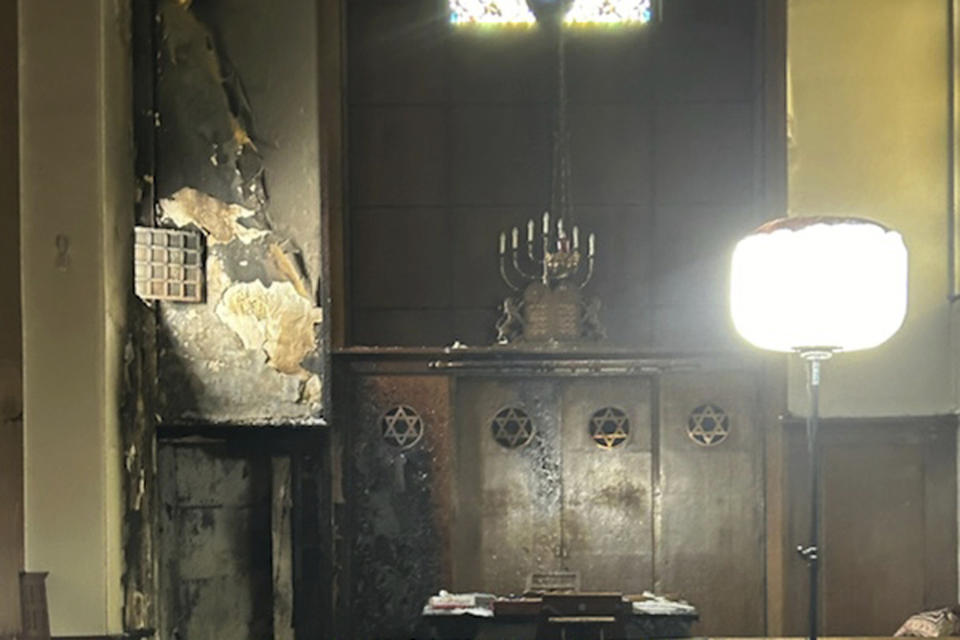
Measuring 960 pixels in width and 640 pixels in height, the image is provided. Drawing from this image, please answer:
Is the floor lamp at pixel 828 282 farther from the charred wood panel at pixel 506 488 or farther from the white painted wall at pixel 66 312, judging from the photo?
the white painted wall at pixel 66 312

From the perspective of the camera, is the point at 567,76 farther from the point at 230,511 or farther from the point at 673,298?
the point at 230,511

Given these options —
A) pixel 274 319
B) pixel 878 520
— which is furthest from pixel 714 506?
pixel 274 319

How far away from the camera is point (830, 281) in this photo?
324 centimetres

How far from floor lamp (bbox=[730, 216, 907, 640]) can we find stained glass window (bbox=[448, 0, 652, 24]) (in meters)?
4.71

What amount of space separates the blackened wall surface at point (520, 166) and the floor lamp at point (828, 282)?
13.9 ft

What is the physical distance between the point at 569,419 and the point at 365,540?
5.24 feet

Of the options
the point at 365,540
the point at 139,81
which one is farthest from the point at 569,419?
the point at 139,81

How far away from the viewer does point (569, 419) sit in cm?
682

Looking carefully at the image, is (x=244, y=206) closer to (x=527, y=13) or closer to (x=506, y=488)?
(x=506, y=488)

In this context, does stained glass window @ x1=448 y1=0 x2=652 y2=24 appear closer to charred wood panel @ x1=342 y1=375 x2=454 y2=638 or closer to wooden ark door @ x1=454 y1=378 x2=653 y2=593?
wooden ark door @ x1=454 y1=378 x2=653 y2=593

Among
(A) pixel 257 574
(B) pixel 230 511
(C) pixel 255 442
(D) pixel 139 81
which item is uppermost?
(D) pixel 139 81

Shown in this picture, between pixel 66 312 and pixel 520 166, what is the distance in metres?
3.55

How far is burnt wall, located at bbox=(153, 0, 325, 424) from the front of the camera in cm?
645

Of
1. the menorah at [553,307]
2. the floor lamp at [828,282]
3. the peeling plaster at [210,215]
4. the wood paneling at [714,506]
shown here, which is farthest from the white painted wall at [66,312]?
the floor lamp at [828,282]
